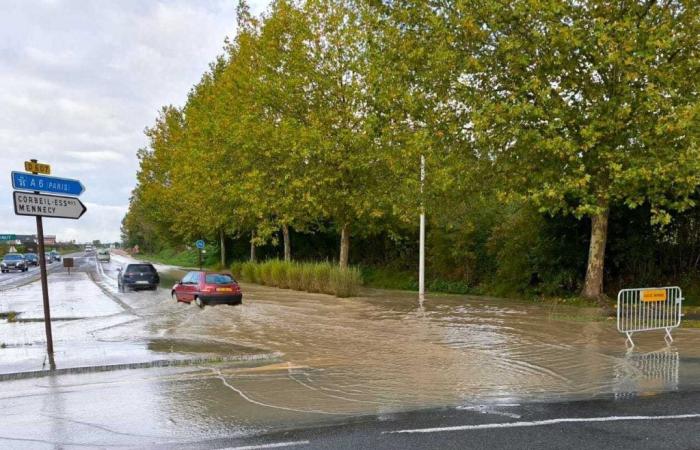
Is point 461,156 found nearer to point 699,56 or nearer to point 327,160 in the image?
point 699,56

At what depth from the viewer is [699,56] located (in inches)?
559

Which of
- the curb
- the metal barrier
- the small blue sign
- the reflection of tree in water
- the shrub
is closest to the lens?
the reflection of tree in water

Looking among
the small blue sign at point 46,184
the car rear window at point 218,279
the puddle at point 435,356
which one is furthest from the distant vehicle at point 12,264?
the small blue sign at point 46,184

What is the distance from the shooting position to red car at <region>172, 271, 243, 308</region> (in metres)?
18.6

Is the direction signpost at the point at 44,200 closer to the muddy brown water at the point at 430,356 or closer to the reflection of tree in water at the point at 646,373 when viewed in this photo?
the muddy brown water at the point at 430,356

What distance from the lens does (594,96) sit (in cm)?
1487

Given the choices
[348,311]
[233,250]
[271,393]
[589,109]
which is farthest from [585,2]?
[233,250]

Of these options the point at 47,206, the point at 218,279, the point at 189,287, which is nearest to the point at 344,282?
the point at 218,279

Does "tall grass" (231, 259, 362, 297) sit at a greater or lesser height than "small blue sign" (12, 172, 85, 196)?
lesser

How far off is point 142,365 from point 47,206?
337 cm

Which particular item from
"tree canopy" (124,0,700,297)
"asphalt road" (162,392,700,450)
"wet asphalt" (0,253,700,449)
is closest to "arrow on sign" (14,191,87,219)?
"wet asphalt" (0,253,700,449)

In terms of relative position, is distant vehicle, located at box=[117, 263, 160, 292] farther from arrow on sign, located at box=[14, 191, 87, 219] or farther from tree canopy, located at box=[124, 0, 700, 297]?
arrow on sign, located at box=[14, 191, 87, 219]

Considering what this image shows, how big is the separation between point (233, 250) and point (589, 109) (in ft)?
131

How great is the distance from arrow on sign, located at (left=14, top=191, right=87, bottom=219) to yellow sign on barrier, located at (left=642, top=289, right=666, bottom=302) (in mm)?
11086
